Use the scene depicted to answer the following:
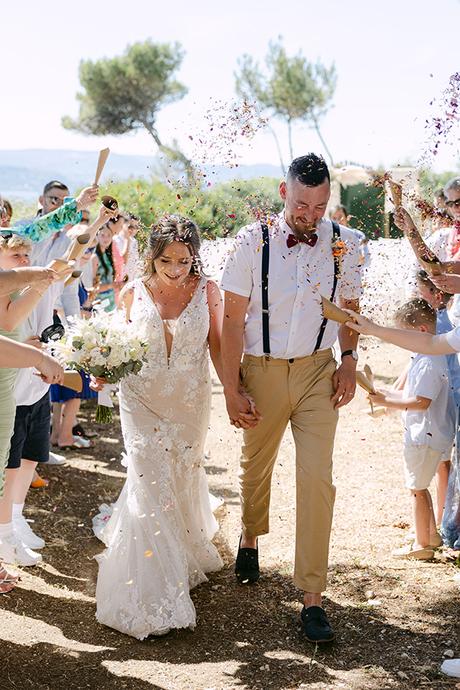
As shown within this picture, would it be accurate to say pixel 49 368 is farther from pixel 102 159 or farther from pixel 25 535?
pixel 25 535

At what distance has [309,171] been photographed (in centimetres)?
463

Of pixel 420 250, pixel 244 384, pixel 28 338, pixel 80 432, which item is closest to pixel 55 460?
pixel 80 432

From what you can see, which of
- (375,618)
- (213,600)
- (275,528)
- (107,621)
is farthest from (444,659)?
(275,528)

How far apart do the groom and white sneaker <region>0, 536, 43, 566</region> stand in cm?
178

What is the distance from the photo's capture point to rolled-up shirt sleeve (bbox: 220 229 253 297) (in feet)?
16.0

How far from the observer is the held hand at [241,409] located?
497 cm

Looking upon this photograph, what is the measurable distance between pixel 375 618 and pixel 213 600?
96 cm

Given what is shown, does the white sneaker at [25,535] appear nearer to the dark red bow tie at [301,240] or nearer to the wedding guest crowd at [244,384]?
the wedding guest crowd at [244,384]

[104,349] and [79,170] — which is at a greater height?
[79,170]

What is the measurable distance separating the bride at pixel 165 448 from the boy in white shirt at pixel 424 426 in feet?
3.99

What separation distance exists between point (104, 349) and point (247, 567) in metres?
1.63

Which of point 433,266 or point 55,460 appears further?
point 55,460

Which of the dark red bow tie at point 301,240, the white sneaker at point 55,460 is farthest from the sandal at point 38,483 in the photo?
the dark red bow tie at point 301,240

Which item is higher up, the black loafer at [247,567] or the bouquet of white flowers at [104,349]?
the bouquet of white flowers at [104,349]
